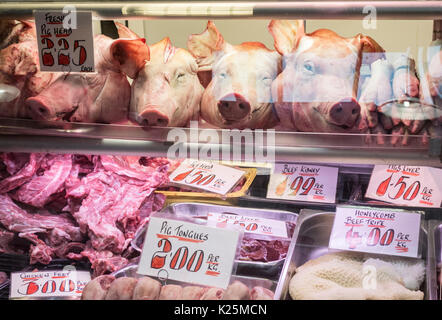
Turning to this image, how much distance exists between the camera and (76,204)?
230 cm

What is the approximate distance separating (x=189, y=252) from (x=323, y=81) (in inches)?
34.5

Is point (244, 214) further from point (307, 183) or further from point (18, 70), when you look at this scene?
point (18, 70)

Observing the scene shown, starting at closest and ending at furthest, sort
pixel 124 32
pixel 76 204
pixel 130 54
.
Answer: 1. pixel 130 54
2. pixel 124 32
3. pixel 76 204

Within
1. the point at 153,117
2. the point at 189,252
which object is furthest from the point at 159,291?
the point at 153,117

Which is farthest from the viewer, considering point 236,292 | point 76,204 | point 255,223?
point 76,204

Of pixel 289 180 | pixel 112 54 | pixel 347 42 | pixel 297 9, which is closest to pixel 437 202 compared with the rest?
pixel 289 180

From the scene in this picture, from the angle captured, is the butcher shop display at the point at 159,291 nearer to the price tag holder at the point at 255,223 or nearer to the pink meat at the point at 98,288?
the pink meat at the point at 98,288

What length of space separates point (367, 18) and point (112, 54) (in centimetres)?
104

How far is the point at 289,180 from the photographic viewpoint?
7.32 ft

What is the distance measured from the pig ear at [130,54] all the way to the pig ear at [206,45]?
208 millimetres

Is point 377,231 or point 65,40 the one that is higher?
point 65,40

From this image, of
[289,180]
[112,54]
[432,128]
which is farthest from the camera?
[289,180]

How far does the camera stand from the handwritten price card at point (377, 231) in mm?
1906

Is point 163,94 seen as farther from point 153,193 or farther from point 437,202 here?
point 437,202
